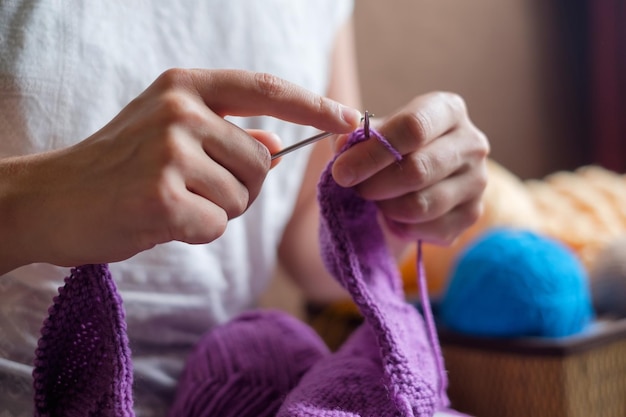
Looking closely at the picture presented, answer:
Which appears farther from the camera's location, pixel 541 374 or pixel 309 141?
pixel 541 374

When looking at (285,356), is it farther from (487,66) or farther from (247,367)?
(487,66)

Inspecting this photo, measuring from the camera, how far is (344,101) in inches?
32.4

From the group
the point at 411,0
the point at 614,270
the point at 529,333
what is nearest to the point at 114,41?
the point at 529,333

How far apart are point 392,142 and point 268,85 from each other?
113mm

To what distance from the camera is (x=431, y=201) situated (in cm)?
52

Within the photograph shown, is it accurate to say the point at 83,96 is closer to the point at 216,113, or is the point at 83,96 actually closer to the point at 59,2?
the point at 59,2

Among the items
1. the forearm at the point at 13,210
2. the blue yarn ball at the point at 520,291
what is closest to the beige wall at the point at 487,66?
the blue yarn ball at the point at 520,291

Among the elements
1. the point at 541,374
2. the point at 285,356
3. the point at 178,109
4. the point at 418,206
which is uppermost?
the point at 178,109

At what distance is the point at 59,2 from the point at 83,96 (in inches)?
2.9

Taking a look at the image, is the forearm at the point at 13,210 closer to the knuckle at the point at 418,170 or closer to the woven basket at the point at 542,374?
the knuckle at the point at 418,170

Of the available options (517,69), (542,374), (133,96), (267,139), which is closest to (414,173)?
(267,139)

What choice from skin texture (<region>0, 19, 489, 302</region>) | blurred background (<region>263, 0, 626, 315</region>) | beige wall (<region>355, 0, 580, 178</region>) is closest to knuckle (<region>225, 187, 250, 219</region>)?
skin texture (<region>0, 19, 489, 302</region>)

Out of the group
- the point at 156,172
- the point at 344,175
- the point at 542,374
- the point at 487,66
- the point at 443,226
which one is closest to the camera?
the point at 156,172

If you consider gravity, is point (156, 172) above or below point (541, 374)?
above
